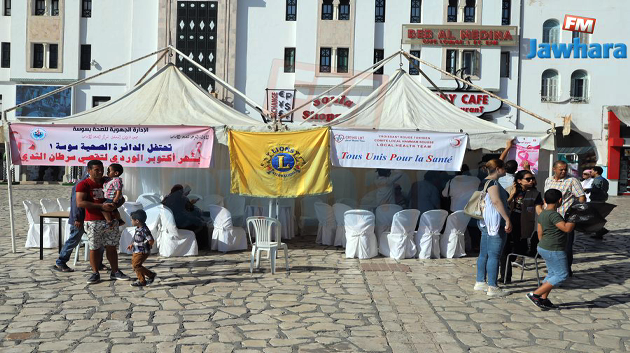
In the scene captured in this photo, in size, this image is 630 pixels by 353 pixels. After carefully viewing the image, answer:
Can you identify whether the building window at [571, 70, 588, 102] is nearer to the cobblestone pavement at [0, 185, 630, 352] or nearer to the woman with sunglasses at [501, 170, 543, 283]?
the cobblestone pavement at [0, 185, 630, 352]

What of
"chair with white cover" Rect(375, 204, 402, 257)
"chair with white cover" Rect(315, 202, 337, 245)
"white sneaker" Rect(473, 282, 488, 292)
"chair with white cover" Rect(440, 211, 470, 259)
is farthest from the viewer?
"chair with white cover" Rect(315, 202, 337, 245)

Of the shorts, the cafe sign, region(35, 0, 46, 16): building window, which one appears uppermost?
region(35, 0, 46, 16): building window

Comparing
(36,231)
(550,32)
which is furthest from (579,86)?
(36,231)

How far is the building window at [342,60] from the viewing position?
3021 cm

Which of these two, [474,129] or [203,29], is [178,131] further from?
[203,29]

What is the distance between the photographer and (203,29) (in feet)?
99.7

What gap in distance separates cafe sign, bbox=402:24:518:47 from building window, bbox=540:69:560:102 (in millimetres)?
2466

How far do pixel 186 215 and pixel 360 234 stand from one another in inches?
118

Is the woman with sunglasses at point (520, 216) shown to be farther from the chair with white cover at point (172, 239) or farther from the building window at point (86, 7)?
the building window at point (86, 7)

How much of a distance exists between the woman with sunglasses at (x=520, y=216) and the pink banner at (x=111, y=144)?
492 centimetres

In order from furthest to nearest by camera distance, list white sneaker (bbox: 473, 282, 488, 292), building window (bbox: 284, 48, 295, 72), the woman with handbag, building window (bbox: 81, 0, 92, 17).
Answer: building window (bbox: 81, 0, 92, 17)
building window (bbox: 284, 48, 295, 72)
white sneaker (bbox: 473, 282, 488, 292)
the woman with handbag

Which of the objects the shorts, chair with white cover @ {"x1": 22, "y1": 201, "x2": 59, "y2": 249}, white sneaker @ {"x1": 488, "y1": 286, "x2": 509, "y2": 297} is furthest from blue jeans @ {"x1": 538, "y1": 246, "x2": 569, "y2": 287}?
chair with white cover @ {"x1": 22, "y1": 201, "x2": 59, "y2": 249}

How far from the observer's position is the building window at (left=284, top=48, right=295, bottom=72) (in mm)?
30714

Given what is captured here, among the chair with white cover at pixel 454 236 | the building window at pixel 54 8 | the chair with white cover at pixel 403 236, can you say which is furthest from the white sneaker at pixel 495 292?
the building window at pixel 54 8
